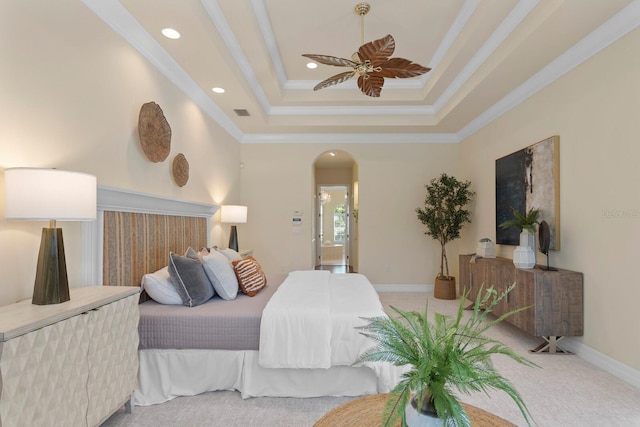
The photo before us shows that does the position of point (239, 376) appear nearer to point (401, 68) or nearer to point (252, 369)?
point (252, 369)

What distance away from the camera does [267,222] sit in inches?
230

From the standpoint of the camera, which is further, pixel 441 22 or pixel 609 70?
pixel 441 22

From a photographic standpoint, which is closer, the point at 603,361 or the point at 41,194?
the point at 41,194

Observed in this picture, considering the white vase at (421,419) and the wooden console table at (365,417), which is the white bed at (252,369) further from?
the white vase at (421,419)

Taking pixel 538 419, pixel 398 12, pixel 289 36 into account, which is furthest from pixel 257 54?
pixel 538 419

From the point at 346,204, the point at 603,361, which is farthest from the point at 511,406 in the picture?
the point at 346,204

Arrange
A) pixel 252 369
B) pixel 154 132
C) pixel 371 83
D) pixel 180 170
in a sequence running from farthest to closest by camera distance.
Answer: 1. pixel 180 170
2. pixel 371 83
3. pixel 154 132
4. pixel 252 369

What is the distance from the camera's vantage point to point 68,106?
2.02 metres

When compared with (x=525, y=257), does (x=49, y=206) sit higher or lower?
higher

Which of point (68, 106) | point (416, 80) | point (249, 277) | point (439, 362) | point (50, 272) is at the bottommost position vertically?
point (249, 277)

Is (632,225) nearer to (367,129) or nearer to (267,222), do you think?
(367,129)

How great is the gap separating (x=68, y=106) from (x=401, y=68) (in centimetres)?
240

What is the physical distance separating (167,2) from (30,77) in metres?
1.04

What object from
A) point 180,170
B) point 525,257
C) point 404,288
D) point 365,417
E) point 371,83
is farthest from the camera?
point 404,288
